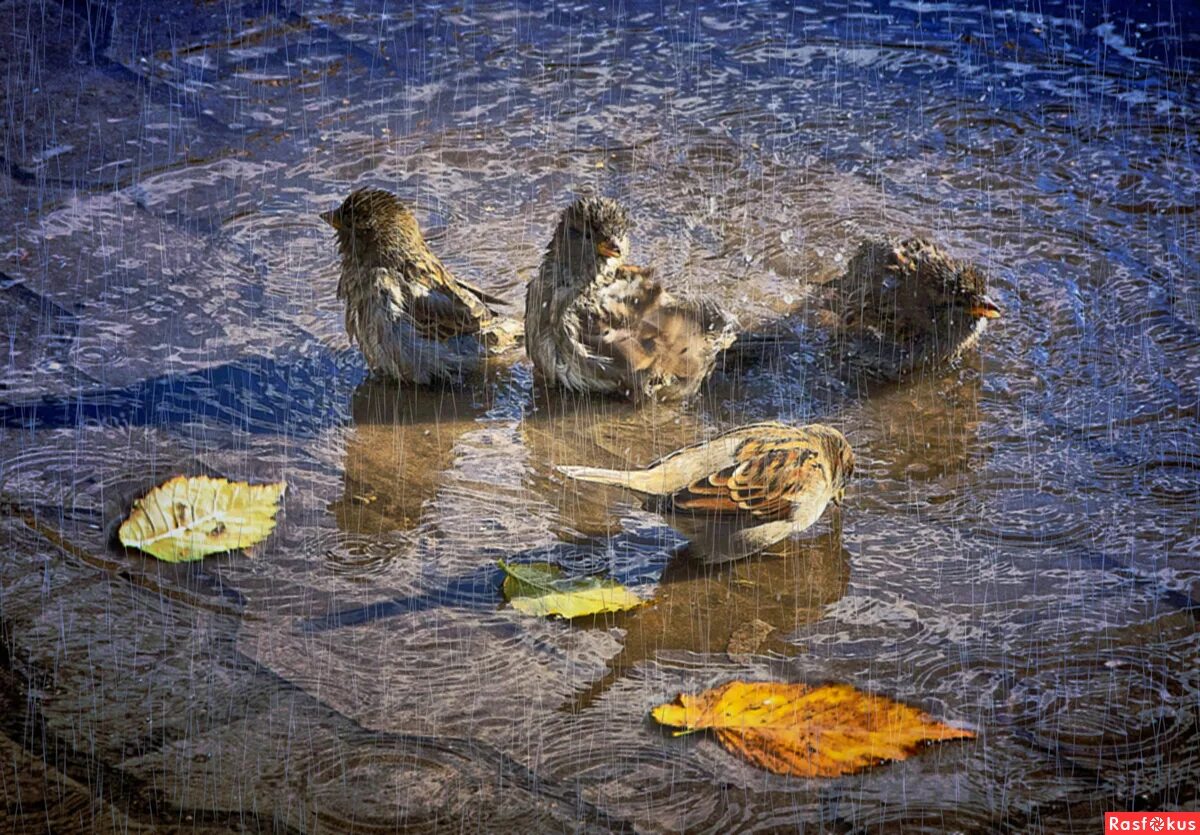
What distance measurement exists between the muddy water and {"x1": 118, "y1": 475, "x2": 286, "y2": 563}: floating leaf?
99mm

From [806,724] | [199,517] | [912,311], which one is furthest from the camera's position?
[912,311]

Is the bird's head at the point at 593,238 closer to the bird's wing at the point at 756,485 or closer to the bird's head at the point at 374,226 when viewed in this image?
the bird's head at the point at 374,226

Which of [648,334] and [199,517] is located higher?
[648,334]

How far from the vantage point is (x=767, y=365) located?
22.1 ft

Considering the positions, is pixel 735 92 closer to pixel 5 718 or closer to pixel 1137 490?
pixel 1137 490

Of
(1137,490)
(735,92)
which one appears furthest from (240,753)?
(735,92)

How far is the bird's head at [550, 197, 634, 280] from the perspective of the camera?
6316mm

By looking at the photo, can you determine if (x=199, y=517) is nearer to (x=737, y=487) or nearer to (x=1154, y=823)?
(x=737, y=487)

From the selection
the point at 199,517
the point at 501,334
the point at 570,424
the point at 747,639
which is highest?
the point at 501,334

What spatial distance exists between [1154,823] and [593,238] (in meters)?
3.49

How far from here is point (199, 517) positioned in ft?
17.6

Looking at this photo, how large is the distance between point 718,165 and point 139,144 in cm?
355

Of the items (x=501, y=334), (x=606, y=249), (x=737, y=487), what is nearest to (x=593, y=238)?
(x=606, y=249)

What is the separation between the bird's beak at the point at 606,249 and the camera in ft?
20.7
